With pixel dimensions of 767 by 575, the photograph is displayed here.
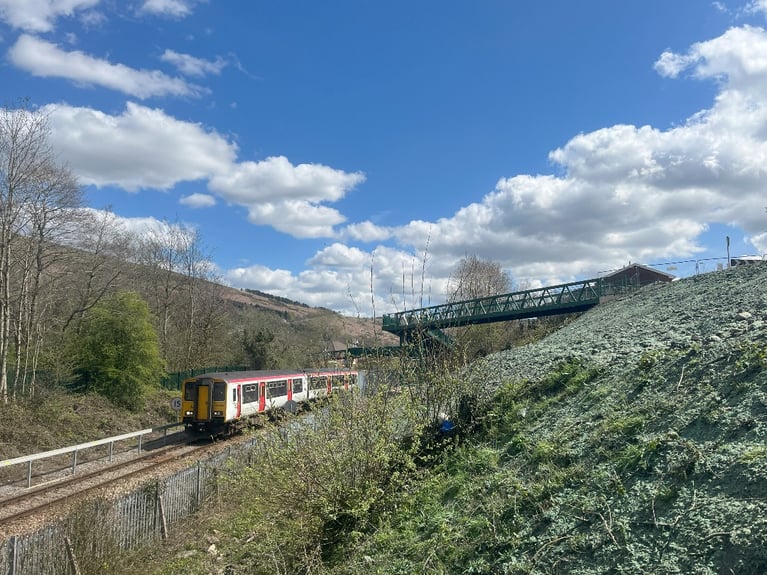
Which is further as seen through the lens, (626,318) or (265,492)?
(626,318)

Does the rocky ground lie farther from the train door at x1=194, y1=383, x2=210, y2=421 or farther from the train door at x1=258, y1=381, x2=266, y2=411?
the train door at x1=258, y1=381, x2=266, y2=411

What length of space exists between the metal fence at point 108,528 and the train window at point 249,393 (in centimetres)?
1002

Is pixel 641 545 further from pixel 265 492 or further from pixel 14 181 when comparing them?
pixel 14 181

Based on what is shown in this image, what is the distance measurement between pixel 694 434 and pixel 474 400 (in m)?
4.31

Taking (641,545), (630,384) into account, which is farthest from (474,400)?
(641,545)

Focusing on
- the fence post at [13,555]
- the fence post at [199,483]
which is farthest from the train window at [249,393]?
the fence post at [13,555]

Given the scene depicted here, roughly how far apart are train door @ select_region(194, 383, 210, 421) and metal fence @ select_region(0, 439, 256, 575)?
8871 mm

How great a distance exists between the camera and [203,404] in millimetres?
20875

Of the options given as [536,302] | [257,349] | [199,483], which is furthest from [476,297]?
[257,349]

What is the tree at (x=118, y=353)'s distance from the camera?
2462cm

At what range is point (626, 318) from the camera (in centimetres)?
1295

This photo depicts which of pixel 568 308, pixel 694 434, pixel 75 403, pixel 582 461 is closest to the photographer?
pixel 694 434

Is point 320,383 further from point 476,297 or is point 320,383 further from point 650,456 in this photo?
point 476,297

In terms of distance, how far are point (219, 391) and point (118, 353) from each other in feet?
23.6
